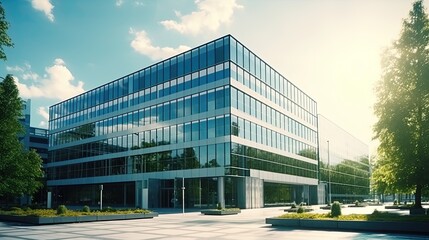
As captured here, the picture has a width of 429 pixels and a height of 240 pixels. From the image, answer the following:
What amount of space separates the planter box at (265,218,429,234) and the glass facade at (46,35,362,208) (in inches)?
912

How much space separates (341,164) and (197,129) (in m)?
52.1

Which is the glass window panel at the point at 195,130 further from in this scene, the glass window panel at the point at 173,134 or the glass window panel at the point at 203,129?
the glass window panel at the point at 173,134

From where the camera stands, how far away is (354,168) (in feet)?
334

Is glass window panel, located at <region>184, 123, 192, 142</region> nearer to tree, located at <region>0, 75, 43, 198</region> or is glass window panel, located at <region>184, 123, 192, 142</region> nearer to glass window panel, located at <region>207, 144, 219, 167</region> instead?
glass window panel, located at <region>207, 144, 219, 167</region>

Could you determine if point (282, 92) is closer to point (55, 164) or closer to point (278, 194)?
point (278, 194)

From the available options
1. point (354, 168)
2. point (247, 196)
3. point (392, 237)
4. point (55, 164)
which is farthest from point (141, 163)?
point (354, 168)

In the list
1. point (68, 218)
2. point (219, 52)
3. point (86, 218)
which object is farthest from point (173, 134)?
point (68, 218)

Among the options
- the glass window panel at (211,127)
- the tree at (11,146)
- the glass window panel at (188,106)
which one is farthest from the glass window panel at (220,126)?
the tree at (11,146)

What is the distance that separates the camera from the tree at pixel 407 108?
91.8 ft

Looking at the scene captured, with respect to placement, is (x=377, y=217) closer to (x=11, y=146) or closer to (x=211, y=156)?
(x=211, y=156)

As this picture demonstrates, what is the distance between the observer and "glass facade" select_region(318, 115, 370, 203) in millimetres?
82688

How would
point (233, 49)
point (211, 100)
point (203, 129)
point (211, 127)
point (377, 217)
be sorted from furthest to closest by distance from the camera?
point (203, 129), point (211, 100), point (233, 49), point (211, 127), point (377, 217)

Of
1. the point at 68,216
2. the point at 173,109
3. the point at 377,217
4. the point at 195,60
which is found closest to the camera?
the point at 377,217

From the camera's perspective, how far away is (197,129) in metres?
51.5
